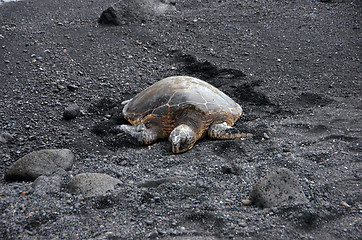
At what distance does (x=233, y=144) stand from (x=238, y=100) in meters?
1.43

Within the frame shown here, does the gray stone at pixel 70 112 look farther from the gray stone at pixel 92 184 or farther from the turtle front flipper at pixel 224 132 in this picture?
the turtle front flipper at pixel 224 132

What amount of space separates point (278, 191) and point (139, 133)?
2164 mm

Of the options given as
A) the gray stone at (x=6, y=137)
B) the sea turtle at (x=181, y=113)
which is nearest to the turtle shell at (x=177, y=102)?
the sea turtle at (x=181, y=113)

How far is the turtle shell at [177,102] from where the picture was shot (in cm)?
430

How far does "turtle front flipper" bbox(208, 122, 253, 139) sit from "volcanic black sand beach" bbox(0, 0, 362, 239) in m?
0.11

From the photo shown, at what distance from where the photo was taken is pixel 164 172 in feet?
11.0

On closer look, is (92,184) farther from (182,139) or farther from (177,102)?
(177,102)

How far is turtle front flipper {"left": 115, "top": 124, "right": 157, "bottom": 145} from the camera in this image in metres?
4.16

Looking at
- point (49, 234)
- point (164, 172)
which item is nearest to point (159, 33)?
point (164, 172)

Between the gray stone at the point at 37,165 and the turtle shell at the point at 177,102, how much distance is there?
1386mm

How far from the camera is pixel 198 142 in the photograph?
4.31m

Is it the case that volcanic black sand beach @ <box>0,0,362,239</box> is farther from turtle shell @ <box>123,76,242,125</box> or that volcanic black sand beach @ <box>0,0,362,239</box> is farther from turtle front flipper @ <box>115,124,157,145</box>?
turtle shell @ <box>123,76,242,125</box>

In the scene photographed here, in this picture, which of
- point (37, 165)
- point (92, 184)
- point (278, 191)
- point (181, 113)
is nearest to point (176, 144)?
point (181, 113)

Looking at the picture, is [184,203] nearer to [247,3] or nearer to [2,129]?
[2,129]
